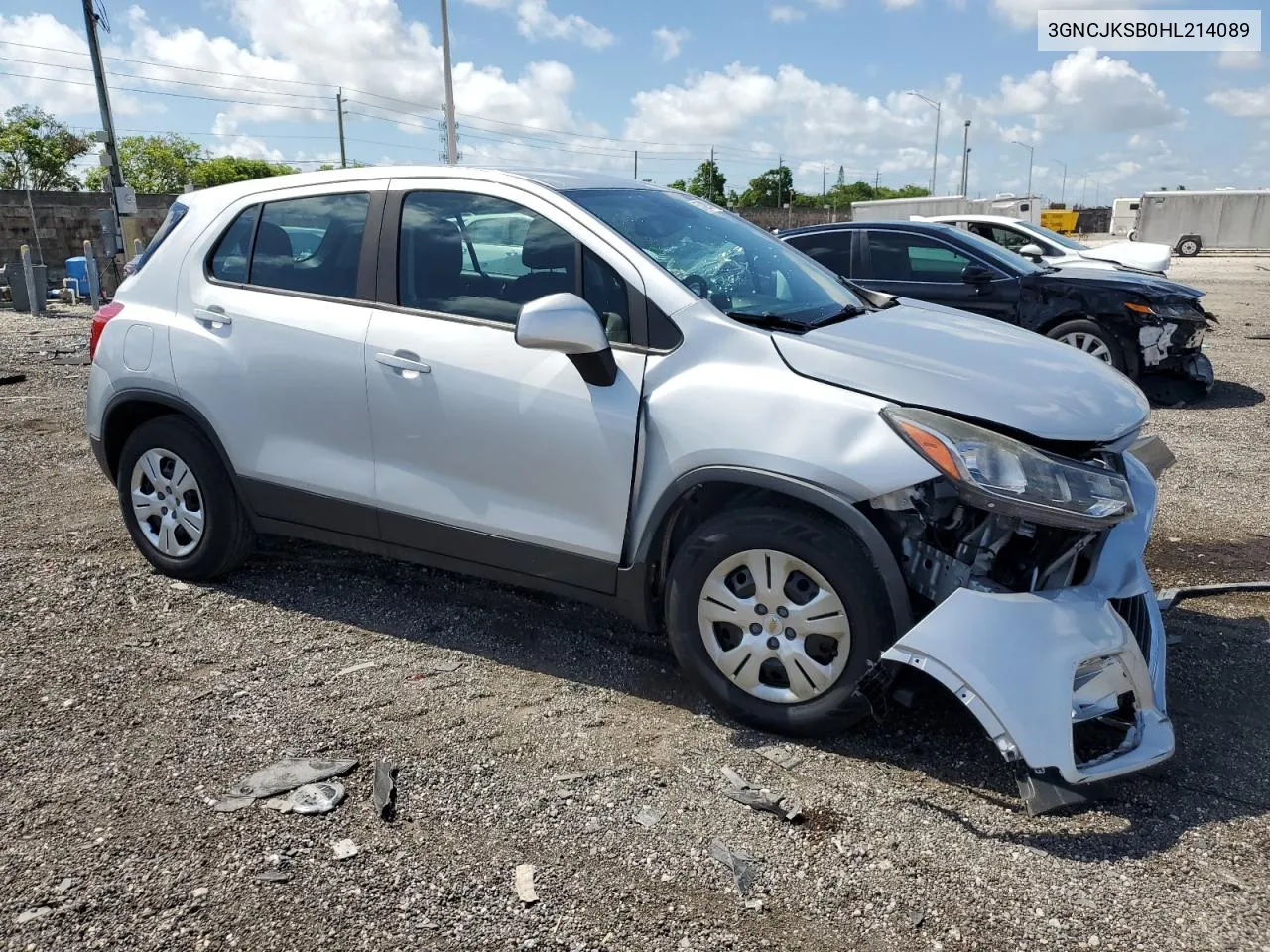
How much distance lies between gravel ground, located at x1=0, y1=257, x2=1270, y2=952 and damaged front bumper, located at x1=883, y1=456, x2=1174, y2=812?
0.21m

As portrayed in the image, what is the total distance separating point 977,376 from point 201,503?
3338mm

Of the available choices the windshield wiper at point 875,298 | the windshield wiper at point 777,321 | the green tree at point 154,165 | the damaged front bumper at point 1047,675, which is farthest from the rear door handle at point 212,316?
the green tree at point 154,165

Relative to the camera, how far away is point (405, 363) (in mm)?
3773

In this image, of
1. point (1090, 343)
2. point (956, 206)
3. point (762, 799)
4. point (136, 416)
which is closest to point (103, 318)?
point (136, 416)

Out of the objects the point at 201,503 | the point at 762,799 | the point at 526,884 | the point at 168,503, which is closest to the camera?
the point at 526,884

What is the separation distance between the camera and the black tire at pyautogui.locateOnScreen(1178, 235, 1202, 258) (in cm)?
4356

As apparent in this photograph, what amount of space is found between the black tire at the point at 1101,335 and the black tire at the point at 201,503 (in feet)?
24.0

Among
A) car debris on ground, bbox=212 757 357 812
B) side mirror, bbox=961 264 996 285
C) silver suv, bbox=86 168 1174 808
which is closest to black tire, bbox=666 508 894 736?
silver suv, bbox=86 168 1174 808

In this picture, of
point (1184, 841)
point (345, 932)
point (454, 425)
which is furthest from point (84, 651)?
point (1184, 841)

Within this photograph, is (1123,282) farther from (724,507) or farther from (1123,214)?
(1123,214)

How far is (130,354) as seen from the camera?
450 centimetres

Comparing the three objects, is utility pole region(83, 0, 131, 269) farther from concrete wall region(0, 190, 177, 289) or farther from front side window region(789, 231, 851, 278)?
front side window region(789, 231, 851, 278)

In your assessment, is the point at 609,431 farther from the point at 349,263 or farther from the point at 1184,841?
the point at 1184,841

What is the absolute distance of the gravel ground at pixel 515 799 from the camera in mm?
2484
